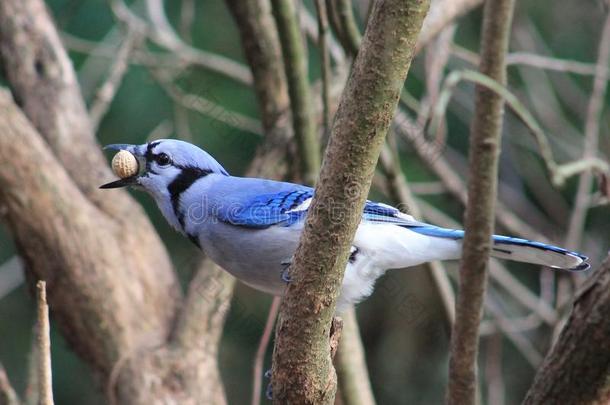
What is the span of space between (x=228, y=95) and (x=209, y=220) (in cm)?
267

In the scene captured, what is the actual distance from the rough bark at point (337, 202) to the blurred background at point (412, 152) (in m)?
2.99

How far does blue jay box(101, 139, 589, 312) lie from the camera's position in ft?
9.11

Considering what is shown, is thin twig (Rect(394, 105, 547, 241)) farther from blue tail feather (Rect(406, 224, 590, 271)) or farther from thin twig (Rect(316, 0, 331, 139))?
blue tail feather (Rect(406, 224, 590, 271))

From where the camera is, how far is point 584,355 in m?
1.94

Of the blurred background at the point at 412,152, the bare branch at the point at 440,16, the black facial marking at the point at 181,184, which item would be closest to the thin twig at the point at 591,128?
the bare branch at the point at 440,16

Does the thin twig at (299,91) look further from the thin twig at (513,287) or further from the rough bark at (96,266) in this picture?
the thin twig at (513,287)

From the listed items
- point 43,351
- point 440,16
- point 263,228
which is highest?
point 440,16

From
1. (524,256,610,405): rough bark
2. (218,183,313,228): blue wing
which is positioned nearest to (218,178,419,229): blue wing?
(218,183,313,228): blue wing

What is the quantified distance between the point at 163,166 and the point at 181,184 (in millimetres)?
86

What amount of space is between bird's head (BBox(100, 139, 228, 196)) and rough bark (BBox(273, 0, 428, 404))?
1.16m

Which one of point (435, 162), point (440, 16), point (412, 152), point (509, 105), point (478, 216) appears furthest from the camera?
point (412, 152)

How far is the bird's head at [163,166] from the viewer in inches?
116

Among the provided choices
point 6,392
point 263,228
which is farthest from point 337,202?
point 6,392

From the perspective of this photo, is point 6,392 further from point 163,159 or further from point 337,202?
point 337,202
